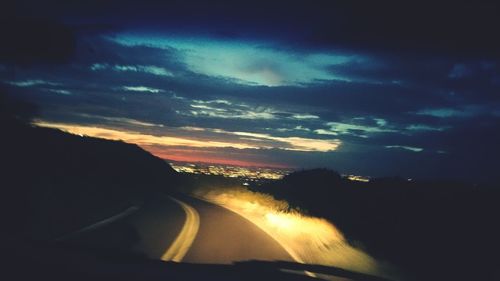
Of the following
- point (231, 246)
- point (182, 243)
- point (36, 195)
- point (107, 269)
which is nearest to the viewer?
point (107, 269)

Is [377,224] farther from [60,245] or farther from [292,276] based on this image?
[60,245]

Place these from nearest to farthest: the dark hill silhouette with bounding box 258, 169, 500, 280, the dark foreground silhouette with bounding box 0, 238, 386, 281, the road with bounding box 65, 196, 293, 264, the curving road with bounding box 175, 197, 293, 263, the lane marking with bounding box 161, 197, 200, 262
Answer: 1. the dark foreground silhouette with bounding box 0, 238, 386, 281
2. the lane marking with bounding box 161, 197, 200, 262
3. the road with bounding box 65, 196, 293, 264
4. the curving road with bounding box 175, 197, 293, 263
5. the dark hill silhouette with bounding box 258, 169, 500, 280

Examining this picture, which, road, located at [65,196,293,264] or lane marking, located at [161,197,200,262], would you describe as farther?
road, located at [65,196,293,264]

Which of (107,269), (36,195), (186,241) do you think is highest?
(107,269)

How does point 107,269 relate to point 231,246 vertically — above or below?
above

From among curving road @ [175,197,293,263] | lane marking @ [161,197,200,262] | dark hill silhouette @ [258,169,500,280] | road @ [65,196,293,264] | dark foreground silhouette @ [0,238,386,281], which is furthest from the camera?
dark hill silhouette @ [258,169,500,280]

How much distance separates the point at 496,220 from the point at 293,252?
34.3 ft

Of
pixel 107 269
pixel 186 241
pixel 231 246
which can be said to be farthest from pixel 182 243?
pixel 107 269

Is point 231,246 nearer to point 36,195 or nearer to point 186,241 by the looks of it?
point 186,241

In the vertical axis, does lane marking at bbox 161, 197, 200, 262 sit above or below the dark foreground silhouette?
below

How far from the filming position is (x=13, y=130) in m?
27.7

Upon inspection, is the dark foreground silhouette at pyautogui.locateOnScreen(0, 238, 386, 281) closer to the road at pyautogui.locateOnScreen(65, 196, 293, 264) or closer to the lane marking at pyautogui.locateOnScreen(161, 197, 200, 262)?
the lane marking at pyautogui.locateOnScreen(161, 197, 200, 262)

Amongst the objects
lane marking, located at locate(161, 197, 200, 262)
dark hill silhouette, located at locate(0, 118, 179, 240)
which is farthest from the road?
dark hill silhouette, located at locate(0, 118, 179, 240)

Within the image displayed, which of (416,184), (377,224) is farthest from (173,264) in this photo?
(416,184)
